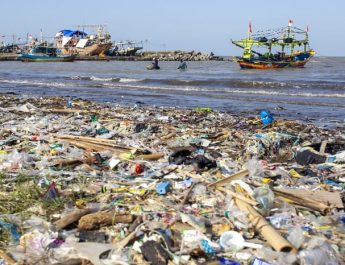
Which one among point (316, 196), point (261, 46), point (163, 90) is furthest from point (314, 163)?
point (261, 46)

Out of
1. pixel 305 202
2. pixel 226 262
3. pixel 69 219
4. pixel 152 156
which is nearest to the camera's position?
pixel 226 262

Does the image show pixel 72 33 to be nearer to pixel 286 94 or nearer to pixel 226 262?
pixel 286 94

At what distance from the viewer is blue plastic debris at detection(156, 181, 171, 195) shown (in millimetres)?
4879

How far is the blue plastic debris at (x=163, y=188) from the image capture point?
4.88 metres

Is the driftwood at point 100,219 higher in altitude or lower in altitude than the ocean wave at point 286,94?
higher

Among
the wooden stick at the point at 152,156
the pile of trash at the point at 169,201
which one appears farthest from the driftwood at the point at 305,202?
the wooden stick at the point at 152,156

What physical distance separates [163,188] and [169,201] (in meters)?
0.30

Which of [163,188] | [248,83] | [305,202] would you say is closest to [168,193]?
[163,188]

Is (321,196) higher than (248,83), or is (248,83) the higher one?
(321,196)

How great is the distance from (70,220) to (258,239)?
61.4 inches

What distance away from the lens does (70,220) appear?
4.01m

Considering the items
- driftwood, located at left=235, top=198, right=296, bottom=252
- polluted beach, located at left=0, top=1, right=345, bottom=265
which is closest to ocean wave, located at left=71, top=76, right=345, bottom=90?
polluted beach, located at left=0, top=1, right=345, bottom=265

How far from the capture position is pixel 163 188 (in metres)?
4.90

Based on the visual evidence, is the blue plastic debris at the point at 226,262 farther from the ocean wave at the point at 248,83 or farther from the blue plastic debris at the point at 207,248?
Result: the ocean wave at the point at 248,83
